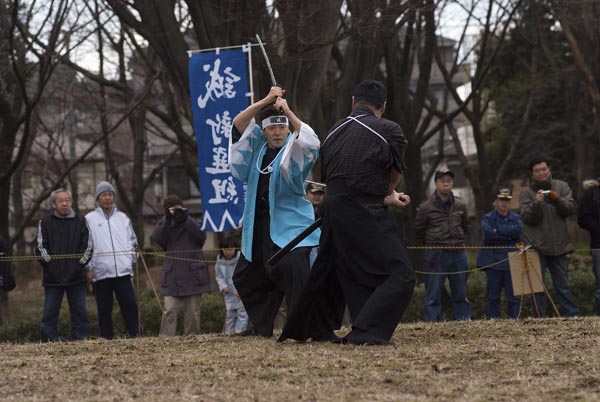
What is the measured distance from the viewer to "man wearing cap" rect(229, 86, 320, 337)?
328 inches

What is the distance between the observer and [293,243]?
8.23 meters

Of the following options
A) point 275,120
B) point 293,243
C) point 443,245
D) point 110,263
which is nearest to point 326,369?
point 293,243

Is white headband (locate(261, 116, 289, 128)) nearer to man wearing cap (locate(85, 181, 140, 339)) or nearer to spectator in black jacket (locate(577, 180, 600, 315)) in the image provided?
man wearing cap (locate(85, 181, 140, 339))

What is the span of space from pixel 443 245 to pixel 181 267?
3.02 metres

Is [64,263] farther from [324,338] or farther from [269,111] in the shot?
[324,338]

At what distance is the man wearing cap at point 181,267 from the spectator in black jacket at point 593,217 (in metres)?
4.42

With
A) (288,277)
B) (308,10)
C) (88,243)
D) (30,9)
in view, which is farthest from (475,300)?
(30,9)

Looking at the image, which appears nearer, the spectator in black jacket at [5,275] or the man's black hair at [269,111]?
the man's black hair at [269,111]

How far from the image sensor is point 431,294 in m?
11.8

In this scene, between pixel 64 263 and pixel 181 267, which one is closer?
pixel 64 263

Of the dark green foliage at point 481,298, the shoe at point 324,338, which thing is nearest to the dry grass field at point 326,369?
the shoe at point 324,338

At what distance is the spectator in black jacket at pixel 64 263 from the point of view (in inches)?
440

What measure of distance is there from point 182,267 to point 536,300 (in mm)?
4143

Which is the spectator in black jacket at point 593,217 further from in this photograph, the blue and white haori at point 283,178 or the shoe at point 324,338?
the shoe at point 324,338
